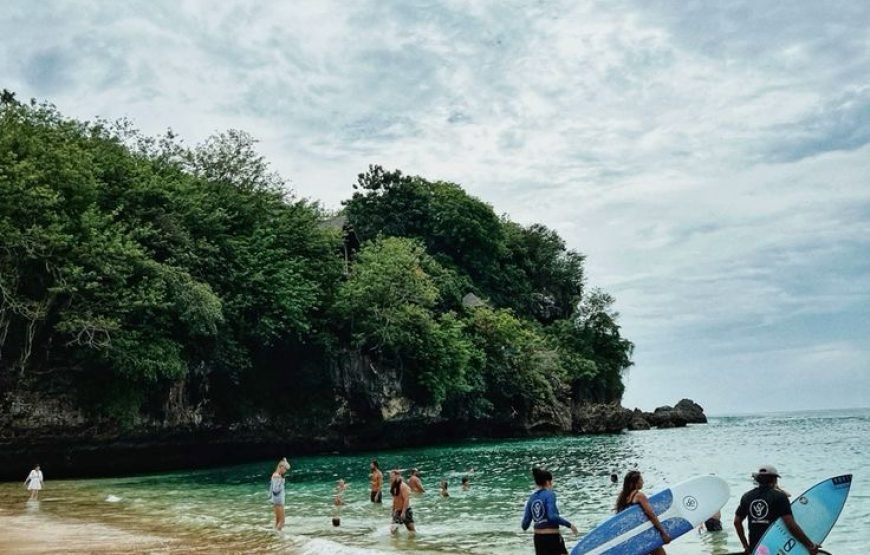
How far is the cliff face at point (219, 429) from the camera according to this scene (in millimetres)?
27422

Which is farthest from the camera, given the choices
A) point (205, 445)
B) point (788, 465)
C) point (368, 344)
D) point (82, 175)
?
point (368, 344)

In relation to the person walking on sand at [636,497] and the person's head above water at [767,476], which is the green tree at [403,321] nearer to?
the person walking on sand at [636,497]

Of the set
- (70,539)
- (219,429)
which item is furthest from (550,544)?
(219,429)

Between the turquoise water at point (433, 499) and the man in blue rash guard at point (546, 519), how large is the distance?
3736 mm

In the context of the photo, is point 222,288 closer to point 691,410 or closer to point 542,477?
point 542,477

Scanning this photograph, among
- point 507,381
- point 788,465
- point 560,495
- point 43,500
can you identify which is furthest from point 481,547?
point 507,381

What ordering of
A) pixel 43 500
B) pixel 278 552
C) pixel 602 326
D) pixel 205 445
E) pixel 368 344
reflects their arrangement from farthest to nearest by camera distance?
pixel 602 326 < pixel 368 344 < pixel 205 445 < pixel 43 500 < pixel 278 552

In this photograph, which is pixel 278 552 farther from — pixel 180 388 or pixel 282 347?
pixel 282 347

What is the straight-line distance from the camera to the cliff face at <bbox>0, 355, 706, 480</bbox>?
27.4 metres

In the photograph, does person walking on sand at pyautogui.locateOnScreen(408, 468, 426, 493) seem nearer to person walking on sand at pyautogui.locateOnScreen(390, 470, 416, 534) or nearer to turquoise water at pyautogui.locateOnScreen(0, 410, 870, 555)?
turquoise water at pyautogui.locateOnScreen(0, 410, 870, 555)

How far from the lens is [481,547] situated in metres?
12.6

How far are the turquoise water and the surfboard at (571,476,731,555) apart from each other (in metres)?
2.68

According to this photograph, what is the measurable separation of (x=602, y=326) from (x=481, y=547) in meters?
56.1

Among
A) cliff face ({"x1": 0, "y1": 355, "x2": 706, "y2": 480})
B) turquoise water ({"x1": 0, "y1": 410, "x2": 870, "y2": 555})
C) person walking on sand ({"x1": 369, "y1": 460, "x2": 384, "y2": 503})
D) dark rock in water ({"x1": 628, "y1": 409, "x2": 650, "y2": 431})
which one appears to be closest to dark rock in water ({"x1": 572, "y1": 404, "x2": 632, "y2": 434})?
cliff face ({"x1": 0, "y1": 355, "x2": 706, "y2": 480})
